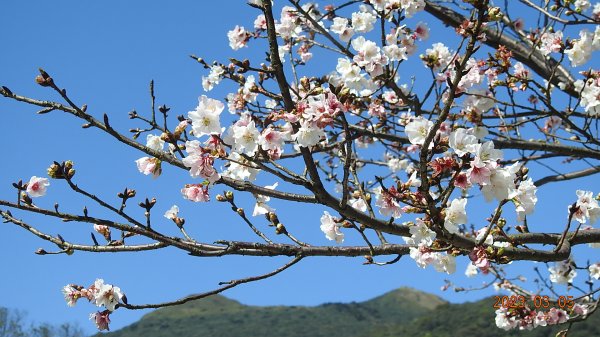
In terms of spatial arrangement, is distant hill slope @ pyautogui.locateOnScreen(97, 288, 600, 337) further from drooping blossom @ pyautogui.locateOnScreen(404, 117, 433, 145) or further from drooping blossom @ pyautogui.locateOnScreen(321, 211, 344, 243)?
drooping blossom @ pyautogui.locateOnScreen(404, 117, 433, 145)

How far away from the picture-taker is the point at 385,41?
175 inches

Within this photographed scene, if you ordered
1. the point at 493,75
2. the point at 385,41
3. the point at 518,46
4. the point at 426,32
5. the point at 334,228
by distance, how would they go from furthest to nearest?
1. the point at 518,46
2. the point at 493,75
3. the point at 426,32
4. the point at 385,41
5. the point at 334,228

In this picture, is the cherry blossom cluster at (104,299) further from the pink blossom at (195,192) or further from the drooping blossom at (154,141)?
the drooping blossom at (154,141)

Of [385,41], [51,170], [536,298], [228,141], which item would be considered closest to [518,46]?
[385,41]

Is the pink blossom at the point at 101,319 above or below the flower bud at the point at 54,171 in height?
below

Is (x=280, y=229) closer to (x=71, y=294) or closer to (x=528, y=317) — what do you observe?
(x=71, y=294)

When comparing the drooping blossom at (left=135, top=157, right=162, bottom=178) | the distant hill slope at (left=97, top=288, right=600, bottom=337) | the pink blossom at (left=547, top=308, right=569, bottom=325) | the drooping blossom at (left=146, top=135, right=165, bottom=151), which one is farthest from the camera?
the distant hill slope at (left=97, top=288, right=600, bottom=337)

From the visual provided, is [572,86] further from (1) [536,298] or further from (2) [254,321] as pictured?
(2) [254,321]

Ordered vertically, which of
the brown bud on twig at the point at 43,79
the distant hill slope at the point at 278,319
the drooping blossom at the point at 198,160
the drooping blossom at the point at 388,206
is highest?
the distant hill slope at the point at 278,319

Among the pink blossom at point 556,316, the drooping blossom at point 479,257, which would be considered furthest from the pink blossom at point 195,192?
the pink blossom at point 556,316

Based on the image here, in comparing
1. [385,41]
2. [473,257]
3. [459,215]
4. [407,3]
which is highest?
[407,3]

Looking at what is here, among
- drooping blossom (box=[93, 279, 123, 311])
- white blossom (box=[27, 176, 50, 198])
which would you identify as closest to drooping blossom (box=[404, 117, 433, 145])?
drooping blossom (box=[93, 279, 123, 311])

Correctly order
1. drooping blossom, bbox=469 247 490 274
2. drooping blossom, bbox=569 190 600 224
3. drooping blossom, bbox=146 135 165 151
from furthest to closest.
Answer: drooping blossom, bbox=569 190 600 224 → drooping blossom, bbox=146 135 165 151 → drooping blossom, bbox=469 247 490 274

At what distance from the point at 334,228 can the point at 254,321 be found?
10497cm
